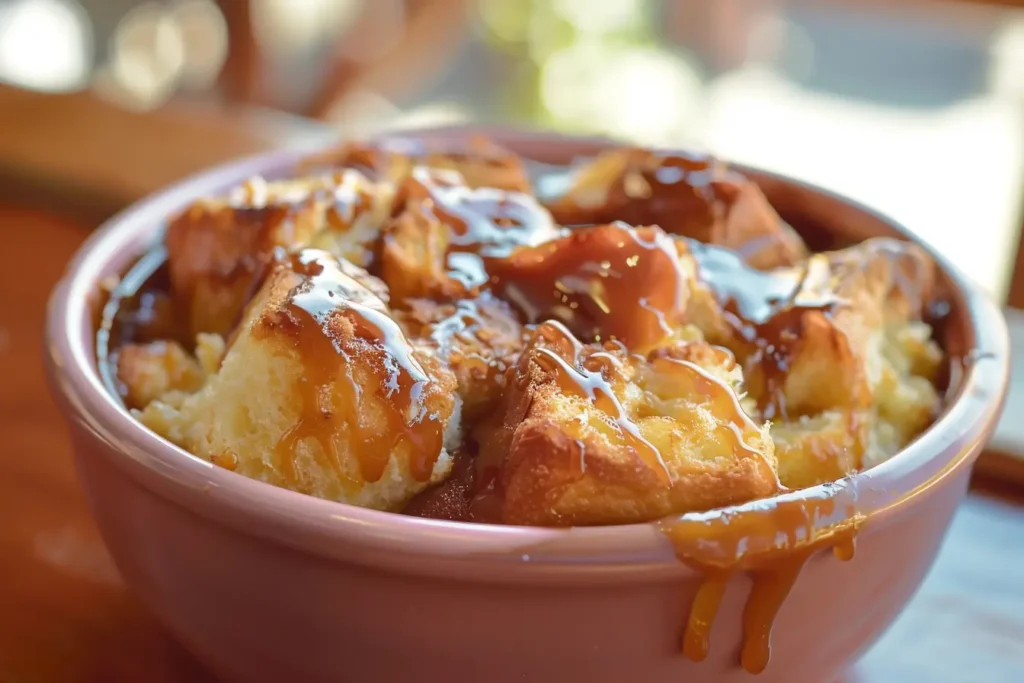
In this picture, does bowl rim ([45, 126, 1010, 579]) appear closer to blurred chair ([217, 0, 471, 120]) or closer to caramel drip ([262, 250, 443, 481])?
caramel drip ([262, 250, 443, 481])

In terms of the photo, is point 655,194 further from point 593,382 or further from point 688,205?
point 593,382

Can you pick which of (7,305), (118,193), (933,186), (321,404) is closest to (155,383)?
(321,404)

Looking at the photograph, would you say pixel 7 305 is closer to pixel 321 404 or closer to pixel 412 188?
pixel 412 188

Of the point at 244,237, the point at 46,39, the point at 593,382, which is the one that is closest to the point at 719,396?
the point at 593,382

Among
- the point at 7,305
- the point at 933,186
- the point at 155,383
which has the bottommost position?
the point at 933,186

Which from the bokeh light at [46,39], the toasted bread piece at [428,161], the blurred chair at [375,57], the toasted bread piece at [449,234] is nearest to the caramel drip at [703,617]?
the toasted bread piece at [449,234]

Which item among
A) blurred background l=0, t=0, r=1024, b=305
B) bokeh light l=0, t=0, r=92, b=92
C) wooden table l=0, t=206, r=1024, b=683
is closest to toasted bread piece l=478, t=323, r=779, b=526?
wooden table l=0, t=206, r=1024, b=683
